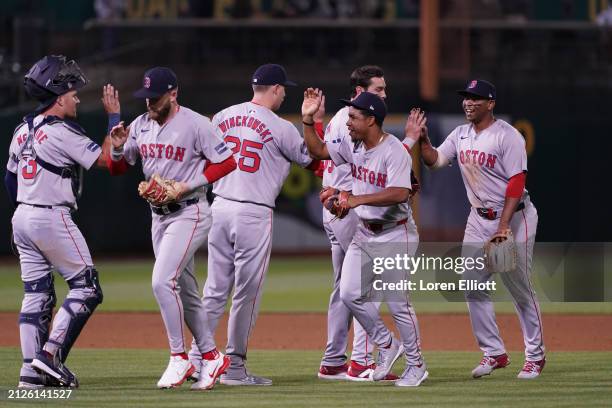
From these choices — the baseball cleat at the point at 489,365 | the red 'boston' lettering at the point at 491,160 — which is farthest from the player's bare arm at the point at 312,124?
the baseball cleat at the point at 489,365

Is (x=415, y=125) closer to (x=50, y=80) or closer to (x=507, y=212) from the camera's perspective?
(x=507, y=212)

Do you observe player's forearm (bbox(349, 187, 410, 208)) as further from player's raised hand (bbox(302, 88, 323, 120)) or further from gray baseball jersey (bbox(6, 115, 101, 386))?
gray baseball jersey (bbox(6, 115, 101, 386))

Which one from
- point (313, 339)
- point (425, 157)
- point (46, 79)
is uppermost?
point (46, 79)

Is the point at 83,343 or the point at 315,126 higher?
the point at 315,126

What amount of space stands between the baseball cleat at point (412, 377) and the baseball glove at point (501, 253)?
3.01 ft

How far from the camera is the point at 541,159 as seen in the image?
2066 cm

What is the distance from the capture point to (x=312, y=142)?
305 inches

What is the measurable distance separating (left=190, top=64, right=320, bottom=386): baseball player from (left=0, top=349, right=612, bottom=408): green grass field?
515 mm

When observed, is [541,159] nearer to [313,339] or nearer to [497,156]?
[313,339]

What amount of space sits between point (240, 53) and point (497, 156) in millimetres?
13549

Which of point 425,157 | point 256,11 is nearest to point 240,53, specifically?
point 256,11

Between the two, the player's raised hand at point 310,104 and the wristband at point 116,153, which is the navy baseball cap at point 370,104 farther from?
the wristband at point 116,153

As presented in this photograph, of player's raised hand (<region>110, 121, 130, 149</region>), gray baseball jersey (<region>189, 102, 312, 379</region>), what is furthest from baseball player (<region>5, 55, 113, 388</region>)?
gray baseball jersey (<region>189, 102, 312, 379</region>)

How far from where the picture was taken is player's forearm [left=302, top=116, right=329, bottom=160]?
7.67 metres
